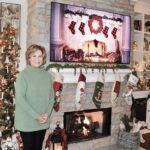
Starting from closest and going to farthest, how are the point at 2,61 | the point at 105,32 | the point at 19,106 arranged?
the point at 19,106, the point at 2,61, the point at 105,32

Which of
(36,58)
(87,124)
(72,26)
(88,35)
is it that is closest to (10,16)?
(72,26)

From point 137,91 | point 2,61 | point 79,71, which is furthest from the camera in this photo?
point 137,91

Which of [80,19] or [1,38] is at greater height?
[80,19]

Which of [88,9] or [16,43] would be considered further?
[88,9]

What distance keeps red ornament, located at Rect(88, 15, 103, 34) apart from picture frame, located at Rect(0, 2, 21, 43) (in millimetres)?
963

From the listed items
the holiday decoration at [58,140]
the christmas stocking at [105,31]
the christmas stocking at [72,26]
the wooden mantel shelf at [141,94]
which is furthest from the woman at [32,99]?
Answer: the wooden mantel shelf at [141,94]

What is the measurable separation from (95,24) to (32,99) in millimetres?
1593

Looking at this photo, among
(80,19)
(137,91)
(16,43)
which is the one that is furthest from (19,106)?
(137,91)

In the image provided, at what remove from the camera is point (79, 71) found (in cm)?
329

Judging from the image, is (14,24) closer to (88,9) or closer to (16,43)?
(16,43)

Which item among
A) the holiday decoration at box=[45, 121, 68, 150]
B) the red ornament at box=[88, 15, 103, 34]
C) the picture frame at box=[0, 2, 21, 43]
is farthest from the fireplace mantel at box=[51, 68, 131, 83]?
the picture frame at box=[0, 2, 21, 43]

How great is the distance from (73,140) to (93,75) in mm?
926

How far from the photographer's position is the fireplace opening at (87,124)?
11.3ft

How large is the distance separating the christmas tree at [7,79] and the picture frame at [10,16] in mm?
224
